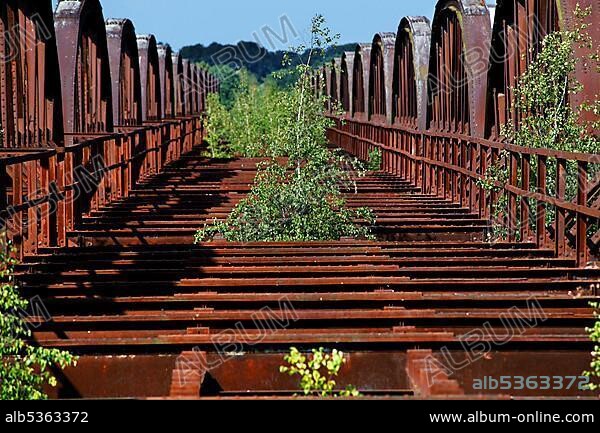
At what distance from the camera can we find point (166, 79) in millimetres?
35000

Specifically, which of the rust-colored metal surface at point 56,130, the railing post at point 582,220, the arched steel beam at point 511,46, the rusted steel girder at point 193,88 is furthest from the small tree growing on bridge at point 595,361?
the rusted steel girder at point 193,88

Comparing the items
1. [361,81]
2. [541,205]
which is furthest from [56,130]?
[361,81]

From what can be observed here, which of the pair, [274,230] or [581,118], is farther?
[274,230]

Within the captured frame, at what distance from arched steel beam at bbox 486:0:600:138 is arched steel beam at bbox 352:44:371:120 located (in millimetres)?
14577

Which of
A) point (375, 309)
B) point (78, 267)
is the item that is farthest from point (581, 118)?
point (78, 267)

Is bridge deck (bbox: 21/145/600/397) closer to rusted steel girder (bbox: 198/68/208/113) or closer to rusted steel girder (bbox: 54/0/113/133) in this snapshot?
rusted steel girder (bbox: 54/0/113/133)

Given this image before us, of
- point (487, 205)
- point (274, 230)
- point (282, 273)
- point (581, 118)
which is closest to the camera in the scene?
point (282, 273)

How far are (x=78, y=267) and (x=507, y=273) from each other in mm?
2982

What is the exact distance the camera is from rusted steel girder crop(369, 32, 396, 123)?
81.1ft

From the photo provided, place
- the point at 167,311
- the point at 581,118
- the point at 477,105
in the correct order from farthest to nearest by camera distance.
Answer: the point at 477,105 < the point at 581,118 < the point at 167,311

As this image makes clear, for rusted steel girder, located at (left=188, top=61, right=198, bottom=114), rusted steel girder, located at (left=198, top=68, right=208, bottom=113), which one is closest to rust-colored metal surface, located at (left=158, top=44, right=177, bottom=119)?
rusted steel girder, located at (left=188, top=61, right=198, bottom=114)

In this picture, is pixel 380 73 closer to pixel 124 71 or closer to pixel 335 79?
pixel 124 71

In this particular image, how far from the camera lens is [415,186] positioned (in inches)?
690

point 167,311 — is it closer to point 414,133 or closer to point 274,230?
point 274,230
